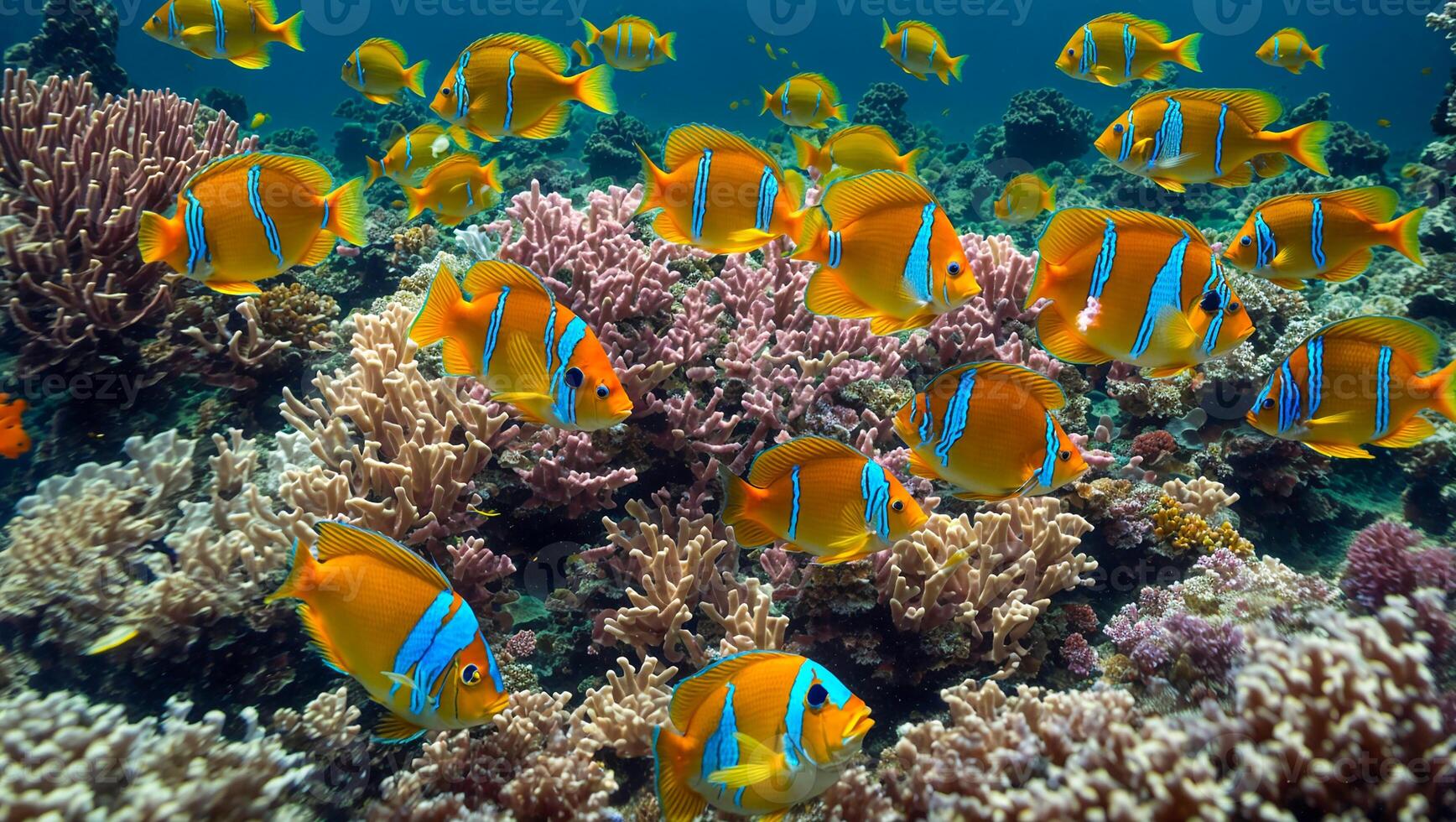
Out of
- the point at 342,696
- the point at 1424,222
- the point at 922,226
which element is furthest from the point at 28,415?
the point at 1424,222

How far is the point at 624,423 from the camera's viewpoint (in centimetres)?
406

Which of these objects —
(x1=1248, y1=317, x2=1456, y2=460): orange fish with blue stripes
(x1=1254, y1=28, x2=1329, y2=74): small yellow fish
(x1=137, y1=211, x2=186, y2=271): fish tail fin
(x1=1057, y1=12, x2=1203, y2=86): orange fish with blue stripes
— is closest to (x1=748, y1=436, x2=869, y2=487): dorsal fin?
(x1=1248, y1=317, x2=1456, y2=460): orange fish with blue stripes

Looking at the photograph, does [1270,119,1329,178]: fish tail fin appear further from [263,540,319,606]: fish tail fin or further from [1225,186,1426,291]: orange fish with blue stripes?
[263,540,319,606]: fish tail fin

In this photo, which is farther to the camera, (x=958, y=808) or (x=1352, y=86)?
(x=1352, y=86)

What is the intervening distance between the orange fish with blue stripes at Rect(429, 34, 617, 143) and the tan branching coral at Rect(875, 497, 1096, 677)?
3.06m

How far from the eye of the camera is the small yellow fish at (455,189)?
4820 millimetres

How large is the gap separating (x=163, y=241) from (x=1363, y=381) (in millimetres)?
4762

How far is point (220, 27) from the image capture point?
477 centimetres

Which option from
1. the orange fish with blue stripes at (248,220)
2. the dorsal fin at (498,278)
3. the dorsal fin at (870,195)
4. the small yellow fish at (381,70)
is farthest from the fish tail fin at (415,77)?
the dorsal fin at (870,195)

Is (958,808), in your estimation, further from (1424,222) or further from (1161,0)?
(1161,0)

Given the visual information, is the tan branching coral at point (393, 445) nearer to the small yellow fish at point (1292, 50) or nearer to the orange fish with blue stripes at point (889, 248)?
the orange fish with blue stripes at point (889, 248)

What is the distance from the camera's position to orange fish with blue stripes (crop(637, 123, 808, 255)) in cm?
287

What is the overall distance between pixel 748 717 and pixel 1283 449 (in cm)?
464

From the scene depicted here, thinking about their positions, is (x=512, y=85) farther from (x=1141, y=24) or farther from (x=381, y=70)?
(x=1141, y=24)
